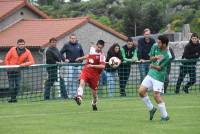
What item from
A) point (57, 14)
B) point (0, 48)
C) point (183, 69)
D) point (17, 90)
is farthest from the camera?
point (57, 14)

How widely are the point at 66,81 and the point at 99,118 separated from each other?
22.4ft

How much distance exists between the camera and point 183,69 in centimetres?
2359

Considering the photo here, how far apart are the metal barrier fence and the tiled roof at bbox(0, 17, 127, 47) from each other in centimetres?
1731

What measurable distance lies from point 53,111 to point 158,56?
3.52 m

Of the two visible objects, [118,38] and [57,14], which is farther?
[57,14]

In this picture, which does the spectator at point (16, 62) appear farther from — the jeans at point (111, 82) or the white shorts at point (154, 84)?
the white shorts at point (154, 84)

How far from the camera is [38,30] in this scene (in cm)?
4291

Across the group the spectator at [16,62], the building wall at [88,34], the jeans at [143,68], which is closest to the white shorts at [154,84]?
the spectator at [16,62]

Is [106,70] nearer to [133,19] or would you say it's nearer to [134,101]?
[134,101]

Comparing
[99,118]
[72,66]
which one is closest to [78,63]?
[72,66]

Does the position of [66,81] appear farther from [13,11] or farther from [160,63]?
[13,11]

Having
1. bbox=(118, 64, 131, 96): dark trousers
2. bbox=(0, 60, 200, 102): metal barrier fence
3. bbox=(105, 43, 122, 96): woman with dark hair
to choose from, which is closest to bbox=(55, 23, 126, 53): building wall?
bbox=(0, 60, 200, 102): metal barrier fence

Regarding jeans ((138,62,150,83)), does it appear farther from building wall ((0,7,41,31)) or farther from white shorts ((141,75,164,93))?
building wall ((0,7,41,31))

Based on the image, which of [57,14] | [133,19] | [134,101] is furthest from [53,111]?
[57,14]
